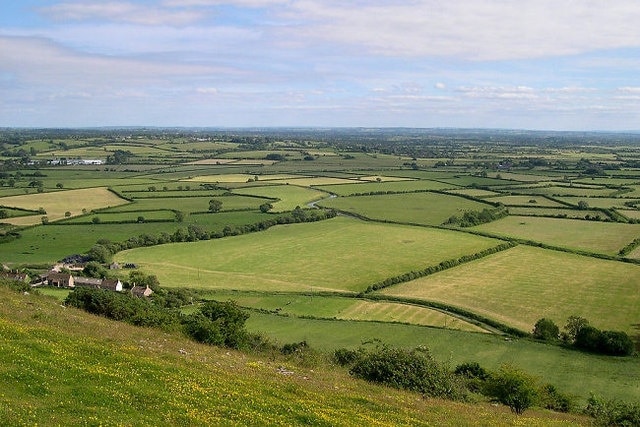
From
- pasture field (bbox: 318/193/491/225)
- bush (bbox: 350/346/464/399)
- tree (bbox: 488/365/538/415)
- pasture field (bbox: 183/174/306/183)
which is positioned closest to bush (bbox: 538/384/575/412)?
tree (bbox: 488/365/538/415)

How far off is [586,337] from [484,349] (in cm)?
848

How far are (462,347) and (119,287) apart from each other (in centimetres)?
3703

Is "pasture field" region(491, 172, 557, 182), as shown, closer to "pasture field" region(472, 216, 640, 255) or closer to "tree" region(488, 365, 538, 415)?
"pasture field" region(472, 216, 640, 255)

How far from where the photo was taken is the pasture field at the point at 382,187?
485 ft

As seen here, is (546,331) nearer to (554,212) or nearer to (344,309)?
(344,309)

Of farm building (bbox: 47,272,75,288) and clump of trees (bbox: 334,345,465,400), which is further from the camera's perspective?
farm building (bbox: 47,272,75,288)

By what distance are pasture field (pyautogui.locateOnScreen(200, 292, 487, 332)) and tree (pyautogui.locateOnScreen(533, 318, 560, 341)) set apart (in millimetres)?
4978

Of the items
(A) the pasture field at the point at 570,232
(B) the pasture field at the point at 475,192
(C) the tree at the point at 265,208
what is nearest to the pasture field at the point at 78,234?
(C) the tree at the point at 265,208

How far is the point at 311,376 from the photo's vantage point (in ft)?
85.7

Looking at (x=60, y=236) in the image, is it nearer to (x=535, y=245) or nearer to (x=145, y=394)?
(x=535, y=245)

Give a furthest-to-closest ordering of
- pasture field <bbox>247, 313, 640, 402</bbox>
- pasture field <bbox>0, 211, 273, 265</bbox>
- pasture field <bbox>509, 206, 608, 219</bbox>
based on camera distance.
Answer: pasture field <bbox>509, 206, 608, 219</bbox>
pasture field <bbox>0, 211, 273, 265</bbox>
pasture field <bbox>247, 313, 640, 402</bbox>

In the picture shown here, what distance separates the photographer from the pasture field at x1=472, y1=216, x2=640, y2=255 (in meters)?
86.9

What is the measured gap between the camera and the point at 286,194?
139000 mm

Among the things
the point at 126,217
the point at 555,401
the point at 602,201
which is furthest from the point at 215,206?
the point at 555,401
